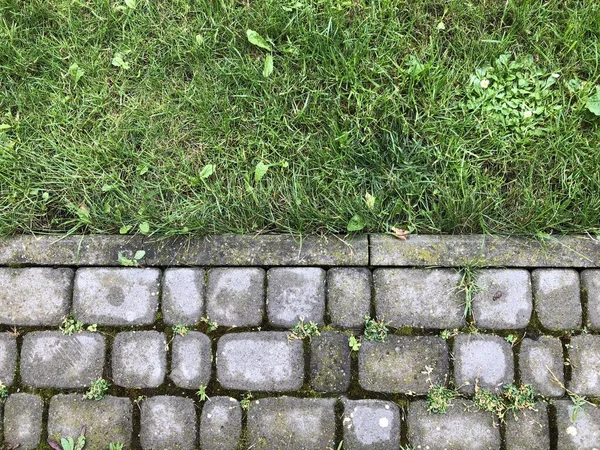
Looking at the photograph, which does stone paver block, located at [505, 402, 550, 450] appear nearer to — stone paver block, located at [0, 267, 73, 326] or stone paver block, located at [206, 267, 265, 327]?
stone paver block, located at [206, 267, 265, 327]

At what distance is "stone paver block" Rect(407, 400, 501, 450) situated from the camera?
2453 mm

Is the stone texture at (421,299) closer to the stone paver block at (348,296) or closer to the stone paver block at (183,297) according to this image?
the stone paver block at (348,296)

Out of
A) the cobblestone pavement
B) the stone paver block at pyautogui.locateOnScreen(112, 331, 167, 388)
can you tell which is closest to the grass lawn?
the cobblestone pavement

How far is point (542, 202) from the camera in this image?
2.52m

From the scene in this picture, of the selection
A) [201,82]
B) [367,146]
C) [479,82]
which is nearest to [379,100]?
[367,146]

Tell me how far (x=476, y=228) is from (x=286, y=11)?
1.34m

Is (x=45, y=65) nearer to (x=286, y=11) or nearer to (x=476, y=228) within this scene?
(x=286, y=11)

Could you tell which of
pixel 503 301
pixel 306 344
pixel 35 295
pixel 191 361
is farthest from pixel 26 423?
pixel 503 301

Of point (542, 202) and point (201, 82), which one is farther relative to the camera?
point (201, 82)

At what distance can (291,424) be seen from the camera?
249 cm

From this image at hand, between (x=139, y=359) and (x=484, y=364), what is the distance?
152cm

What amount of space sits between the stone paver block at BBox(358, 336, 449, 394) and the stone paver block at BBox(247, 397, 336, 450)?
22 centimetres

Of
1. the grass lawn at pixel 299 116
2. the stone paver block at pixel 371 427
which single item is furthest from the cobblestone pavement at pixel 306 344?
the grass lawn at pixel 299 116

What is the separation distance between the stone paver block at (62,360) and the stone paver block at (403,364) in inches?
46.8
